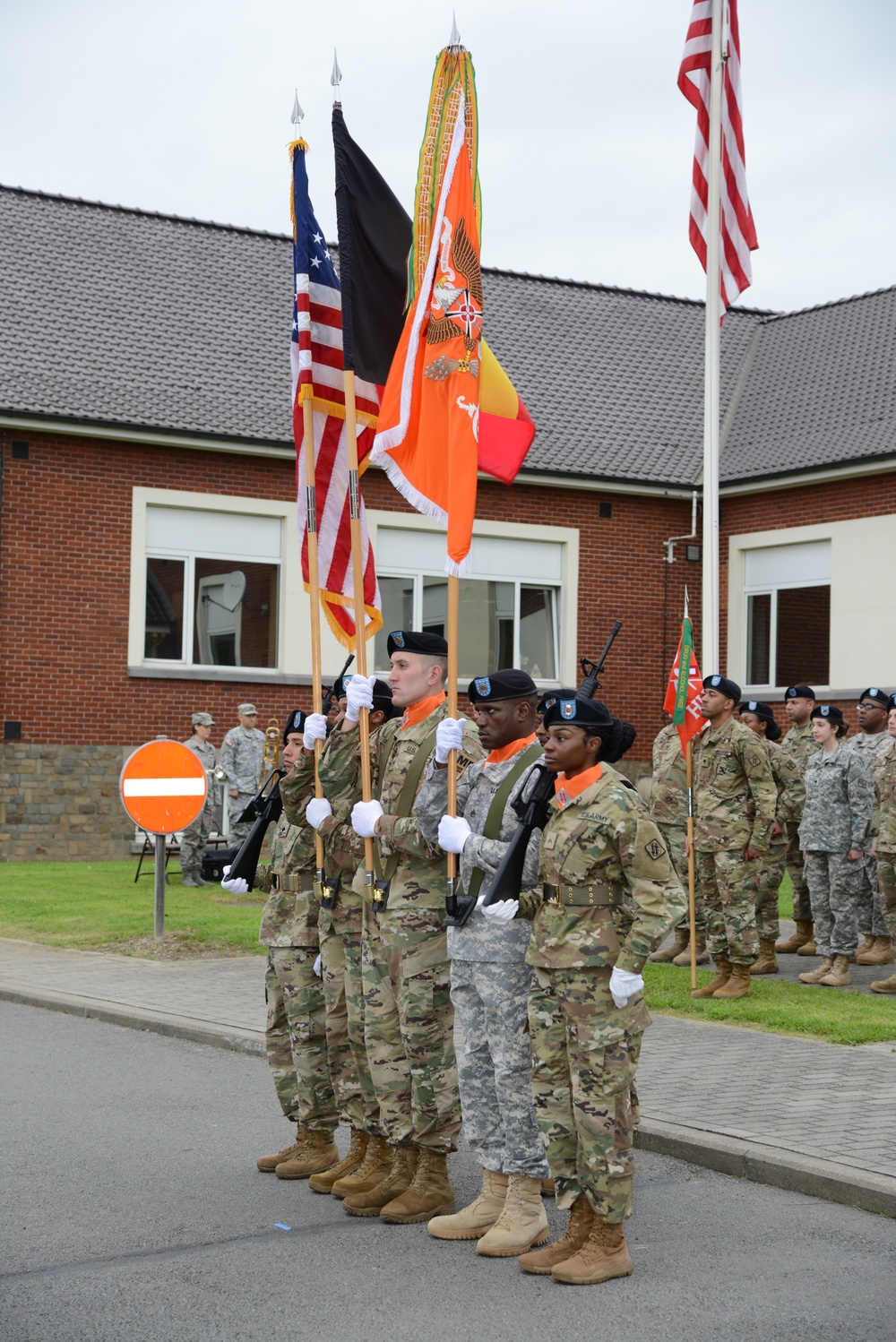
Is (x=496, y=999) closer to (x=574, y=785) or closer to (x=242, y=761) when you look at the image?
(x=574, y=785)

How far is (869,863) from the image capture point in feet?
39.7

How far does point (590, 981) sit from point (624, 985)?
20 cm

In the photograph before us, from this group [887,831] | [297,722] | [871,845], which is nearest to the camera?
[297,722]

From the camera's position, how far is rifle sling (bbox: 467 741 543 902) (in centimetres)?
589

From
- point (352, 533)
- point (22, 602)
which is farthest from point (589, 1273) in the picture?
point (22, 602)

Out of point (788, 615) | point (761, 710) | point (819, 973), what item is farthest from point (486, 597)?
point (819, 973)

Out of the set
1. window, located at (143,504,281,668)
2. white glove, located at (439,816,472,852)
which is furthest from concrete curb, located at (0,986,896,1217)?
window, located at (143,504,281,668)

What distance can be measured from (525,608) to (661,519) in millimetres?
2859

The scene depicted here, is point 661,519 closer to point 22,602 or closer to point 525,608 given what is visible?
point 525,608

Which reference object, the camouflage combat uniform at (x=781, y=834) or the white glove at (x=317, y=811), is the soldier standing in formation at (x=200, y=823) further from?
the white glove at (x=317, y=811)

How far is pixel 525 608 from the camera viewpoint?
23984 millimetres

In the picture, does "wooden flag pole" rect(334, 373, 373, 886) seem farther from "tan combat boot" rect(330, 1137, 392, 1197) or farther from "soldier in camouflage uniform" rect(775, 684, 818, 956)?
"soldier in camouflage uniform" rect(775, 684, 818, 956)

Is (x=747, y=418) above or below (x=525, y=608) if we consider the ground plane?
above

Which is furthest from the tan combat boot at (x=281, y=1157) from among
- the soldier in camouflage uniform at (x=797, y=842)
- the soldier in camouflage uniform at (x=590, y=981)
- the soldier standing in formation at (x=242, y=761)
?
the soldier standing in formation at (x=242, y=761)
